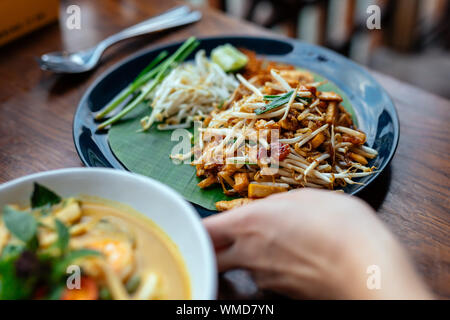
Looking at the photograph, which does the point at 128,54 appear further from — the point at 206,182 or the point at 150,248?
the point at 150,248

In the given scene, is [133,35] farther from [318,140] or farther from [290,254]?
[290,254]

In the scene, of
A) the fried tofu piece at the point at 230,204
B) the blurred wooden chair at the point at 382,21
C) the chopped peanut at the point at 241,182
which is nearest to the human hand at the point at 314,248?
the fried tofu piece at the point at 230,204

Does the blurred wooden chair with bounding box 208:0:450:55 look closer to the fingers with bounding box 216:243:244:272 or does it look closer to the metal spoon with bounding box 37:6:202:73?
the metal spoon with bounding box 37:6:202:73

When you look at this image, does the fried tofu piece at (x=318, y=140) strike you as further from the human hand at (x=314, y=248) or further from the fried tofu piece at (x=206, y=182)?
the human hand at (x=314, y=248)

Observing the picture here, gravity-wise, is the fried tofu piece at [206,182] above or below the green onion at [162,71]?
below

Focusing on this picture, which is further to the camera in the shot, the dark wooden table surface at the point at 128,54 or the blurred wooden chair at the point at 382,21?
the blurred wooden chair at the point at 382,21

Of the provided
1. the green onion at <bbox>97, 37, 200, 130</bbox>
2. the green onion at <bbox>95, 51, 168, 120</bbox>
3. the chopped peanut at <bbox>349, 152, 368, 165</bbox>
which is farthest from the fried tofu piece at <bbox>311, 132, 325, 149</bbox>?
the green onion at <bbox>95, 51, 168, 120</bbox>

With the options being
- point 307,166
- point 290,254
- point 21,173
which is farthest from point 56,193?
point 307,166
